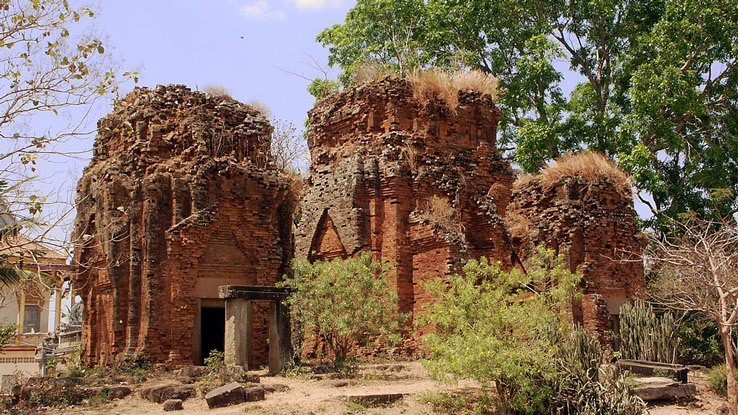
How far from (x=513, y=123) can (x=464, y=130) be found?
8993 mm

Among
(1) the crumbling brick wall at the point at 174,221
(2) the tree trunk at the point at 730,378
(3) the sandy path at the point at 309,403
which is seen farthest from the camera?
(1) the crumbling brick wall at the point at 174,221

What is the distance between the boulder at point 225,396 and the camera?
38.3 feet

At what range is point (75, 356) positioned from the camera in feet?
68.1

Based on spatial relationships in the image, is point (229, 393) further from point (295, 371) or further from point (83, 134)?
point (83, 134)

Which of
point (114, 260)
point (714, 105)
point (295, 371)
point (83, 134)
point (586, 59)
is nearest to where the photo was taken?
point (83, 134)

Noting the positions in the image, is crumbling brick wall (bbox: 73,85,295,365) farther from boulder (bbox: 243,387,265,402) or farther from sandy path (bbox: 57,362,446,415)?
boulder (bbox: 243,387,265,402)

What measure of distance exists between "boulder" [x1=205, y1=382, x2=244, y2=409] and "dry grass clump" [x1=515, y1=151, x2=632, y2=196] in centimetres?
1231

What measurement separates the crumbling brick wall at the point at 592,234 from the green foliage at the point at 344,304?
22.2 feet

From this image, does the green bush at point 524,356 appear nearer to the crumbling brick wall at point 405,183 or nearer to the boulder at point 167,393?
the boulder at point 167,393

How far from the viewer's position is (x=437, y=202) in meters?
19.1

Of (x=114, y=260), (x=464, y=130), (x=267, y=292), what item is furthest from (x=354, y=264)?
(x=464, y=130)

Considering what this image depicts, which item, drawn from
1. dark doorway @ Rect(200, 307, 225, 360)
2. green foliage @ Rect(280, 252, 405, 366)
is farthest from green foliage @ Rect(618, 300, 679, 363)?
dark doorway @ Rect(200, 307, 225, 360)

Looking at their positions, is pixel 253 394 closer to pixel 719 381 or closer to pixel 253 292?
pixel 253 292

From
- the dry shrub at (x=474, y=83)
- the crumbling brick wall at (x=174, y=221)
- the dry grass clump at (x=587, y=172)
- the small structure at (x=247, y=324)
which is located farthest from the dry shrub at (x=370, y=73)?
the small structure at (x=247, y=324)
